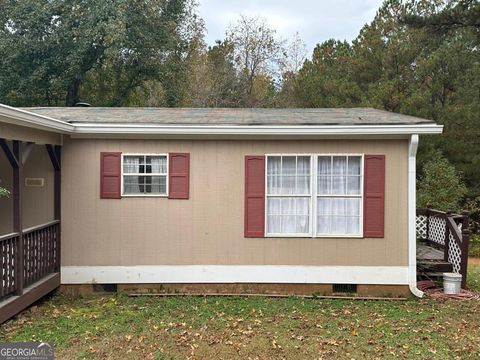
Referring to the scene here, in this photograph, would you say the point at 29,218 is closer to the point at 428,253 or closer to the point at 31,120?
the point at 31,120

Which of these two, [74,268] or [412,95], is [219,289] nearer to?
[74,268]

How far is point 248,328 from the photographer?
495 cm

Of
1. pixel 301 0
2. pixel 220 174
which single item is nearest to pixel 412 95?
pixel 220 174

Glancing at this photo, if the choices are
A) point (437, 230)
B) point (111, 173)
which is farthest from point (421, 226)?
point (111, 173)

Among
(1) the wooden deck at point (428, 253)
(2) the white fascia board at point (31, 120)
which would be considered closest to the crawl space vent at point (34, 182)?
(2) the white fascia board at point (31, 120)

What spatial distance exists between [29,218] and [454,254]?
6.62m

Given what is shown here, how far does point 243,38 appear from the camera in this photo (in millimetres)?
23062

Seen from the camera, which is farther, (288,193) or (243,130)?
(288,193)

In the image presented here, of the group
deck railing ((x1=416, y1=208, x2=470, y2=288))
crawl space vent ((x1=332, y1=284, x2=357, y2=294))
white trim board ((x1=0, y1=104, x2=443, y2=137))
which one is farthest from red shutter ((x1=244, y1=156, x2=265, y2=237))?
deck railing ((x1=416, y1=208, x2=470, y2=288))

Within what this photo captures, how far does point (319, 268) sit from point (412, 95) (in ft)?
26.8

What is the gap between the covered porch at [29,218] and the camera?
16.6ft

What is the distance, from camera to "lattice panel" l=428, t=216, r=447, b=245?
25.6 feet

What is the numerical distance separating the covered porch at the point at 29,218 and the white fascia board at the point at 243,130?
0.75 m

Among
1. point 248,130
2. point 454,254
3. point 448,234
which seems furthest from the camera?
point 448,234
